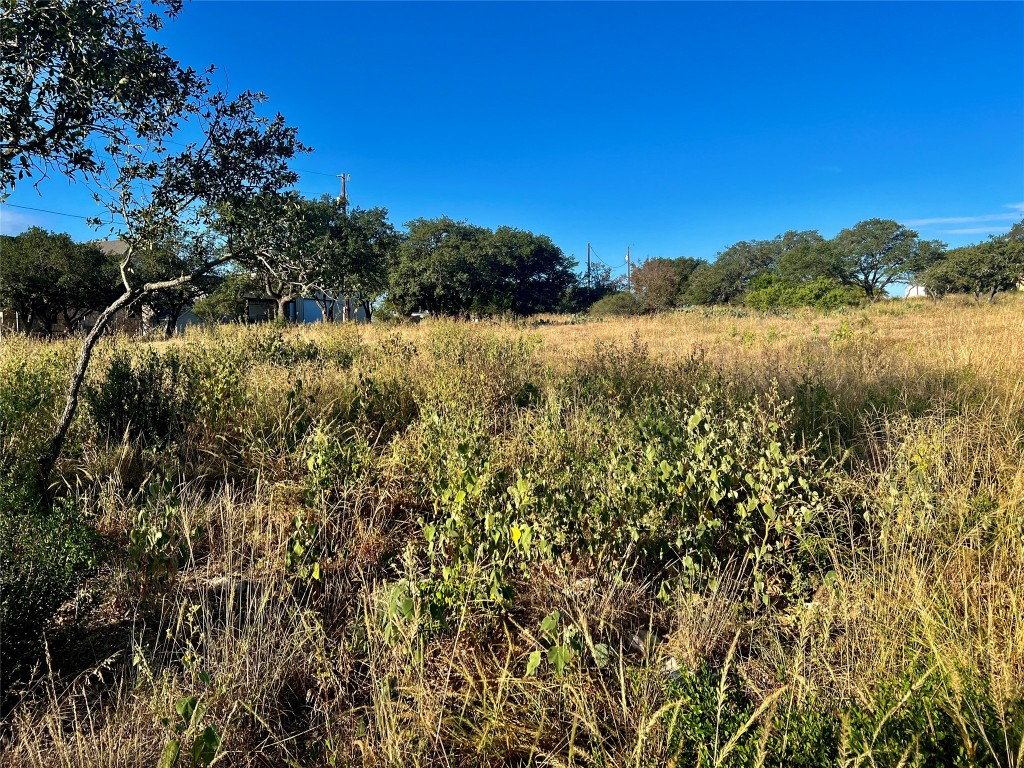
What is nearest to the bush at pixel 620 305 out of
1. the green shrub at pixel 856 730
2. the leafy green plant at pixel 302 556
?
the leafy green plant at pixel 302 556

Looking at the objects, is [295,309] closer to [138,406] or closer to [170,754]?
[138,406]

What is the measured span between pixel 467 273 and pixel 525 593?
28.1 metres

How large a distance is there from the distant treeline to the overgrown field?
4.53 feet

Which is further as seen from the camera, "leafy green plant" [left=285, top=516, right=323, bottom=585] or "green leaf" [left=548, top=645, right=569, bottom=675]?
"leafy green plant" [left=285, top=516, right=323, bottom=585]

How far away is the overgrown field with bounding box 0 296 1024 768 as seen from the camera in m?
1.36

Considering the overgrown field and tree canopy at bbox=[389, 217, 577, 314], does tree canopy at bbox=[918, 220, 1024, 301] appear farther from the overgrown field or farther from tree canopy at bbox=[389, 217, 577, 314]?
the overgrown field

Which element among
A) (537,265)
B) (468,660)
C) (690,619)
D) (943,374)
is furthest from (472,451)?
(537,265)

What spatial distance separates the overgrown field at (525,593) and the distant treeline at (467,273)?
138 centimetres

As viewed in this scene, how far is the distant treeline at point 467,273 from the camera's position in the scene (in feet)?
13.5

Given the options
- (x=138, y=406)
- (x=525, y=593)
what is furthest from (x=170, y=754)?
(x=138, y=406)

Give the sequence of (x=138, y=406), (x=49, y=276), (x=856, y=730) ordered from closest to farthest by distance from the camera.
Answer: (x=856, y=730)
(x=138, y=406)
(x=49, y=276)

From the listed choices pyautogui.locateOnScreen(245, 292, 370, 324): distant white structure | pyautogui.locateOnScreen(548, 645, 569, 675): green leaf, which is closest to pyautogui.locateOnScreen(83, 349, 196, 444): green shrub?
pyautogui.locateOnScreen(548, 645, 569, 675): green leaf

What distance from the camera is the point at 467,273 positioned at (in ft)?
95.7

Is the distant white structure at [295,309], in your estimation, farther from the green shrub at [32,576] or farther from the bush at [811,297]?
the green shrub at [32,576]
